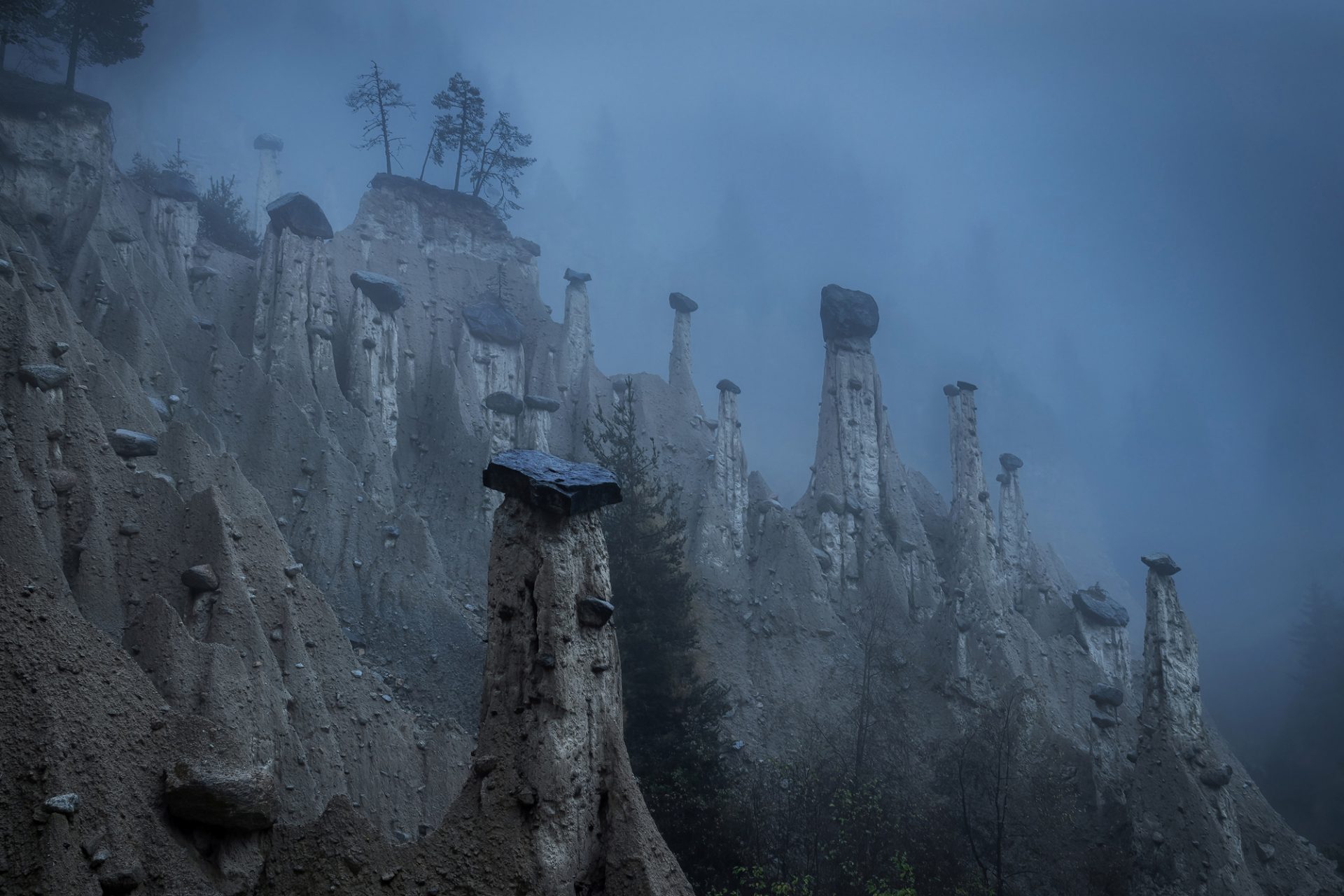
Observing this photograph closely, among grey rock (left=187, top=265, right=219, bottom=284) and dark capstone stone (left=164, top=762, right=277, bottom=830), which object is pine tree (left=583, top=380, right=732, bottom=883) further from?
grey rock (left=187, top=265, right=219, bottom=284)

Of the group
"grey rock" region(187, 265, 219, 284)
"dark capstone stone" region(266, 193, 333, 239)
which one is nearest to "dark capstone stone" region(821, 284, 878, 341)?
"dark capstone stone" region(266, 193, 333, 239)

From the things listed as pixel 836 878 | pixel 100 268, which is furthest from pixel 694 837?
pixel 100 268

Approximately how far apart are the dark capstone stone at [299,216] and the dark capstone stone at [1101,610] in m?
33.2

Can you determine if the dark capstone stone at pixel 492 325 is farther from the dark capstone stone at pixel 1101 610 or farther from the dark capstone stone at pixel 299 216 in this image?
the dark capstone stone at pixel 1101 610

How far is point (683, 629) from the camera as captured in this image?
2067cm

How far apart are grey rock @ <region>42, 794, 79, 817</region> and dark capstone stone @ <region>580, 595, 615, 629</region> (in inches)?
180

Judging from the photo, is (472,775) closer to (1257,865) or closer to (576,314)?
(1257,865)

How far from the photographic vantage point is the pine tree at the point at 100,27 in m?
28.8

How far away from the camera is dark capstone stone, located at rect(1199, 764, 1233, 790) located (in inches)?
800

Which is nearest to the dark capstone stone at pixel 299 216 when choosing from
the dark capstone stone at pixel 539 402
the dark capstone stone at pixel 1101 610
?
the dark capstone stone at pixel 539 402

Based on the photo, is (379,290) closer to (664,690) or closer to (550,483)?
(664,690)

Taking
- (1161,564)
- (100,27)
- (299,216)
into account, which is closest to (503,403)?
(299,216)

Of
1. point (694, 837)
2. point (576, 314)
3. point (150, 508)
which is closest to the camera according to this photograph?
point (150, 508)

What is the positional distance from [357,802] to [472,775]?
8.07 m
